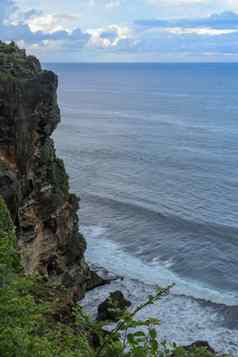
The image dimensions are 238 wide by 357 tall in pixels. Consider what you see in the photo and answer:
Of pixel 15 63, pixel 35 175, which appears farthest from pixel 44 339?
pixel 15 63

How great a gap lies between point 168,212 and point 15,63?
3154 centimetres

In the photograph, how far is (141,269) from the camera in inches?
2014

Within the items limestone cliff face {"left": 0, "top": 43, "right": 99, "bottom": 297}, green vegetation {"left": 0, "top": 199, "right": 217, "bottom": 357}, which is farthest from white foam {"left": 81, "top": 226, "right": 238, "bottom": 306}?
green vegetation {"left": 0, "top": 199, "right": 217, "bottom": 357}

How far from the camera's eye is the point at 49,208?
3688 cm

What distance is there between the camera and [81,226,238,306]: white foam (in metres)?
46.5

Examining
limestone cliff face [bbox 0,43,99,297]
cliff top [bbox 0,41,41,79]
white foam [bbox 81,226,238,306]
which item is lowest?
white foam [bbox 81,226,238,306]

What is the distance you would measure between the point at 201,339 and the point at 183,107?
124m

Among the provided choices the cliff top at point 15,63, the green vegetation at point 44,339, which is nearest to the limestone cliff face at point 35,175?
the cliff top at point 15,63

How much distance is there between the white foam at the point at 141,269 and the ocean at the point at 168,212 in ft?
0.31

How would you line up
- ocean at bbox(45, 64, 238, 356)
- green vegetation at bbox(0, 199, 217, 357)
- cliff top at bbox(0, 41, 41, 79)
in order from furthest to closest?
ocean at bbox(45, 64, 238, 356) → cliff top at bbox(0, 41, 41, 79) → green vegetation at bbox(0, 199, 217, 357)

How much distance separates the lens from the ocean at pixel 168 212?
1759 inches

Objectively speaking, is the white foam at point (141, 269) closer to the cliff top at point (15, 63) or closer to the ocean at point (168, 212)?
the ocean at point (168, 212)

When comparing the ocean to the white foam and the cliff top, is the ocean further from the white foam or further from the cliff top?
the cliff top

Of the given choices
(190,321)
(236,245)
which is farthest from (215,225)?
(190,321)
